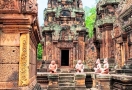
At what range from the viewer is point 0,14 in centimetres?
486

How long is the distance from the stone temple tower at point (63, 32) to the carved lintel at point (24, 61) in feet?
58.8

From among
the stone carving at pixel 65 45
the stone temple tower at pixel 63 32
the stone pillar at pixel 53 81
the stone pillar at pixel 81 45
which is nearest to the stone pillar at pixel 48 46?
the stone temple tower at pixel 63 32

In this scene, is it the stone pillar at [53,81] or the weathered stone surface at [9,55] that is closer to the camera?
the weathered stone surface at [9,55]

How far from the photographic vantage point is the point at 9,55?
192 inches

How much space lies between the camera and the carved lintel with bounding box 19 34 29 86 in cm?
481

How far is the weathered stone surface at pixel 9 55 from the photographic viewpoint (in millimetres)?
4852

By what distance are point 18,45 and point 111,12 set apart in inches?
578

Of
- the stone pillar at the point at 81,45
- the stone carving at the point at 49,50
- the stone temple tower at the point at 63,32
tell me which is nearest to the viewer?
the stone carving at the point at 49,50

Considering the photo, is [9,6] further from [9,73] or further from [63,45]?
[63,45]

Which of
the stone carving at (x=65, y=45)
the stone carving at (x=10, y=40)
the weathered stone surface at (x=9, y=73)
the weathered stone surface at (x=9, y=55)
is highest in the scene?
the stone carving at (x=65, y=45)

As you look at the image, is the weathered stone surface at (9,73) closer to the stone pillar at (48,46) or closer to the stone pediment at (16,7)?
the stone pediment at (16,7)

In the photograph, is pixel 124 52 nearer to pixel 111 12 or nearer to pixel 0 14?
pixel 111 12

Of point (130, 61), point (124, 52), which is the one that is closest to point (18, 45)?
point (130, 61)

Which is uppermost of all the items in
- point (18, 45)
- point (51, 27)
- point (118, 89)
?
point (51, 27)
